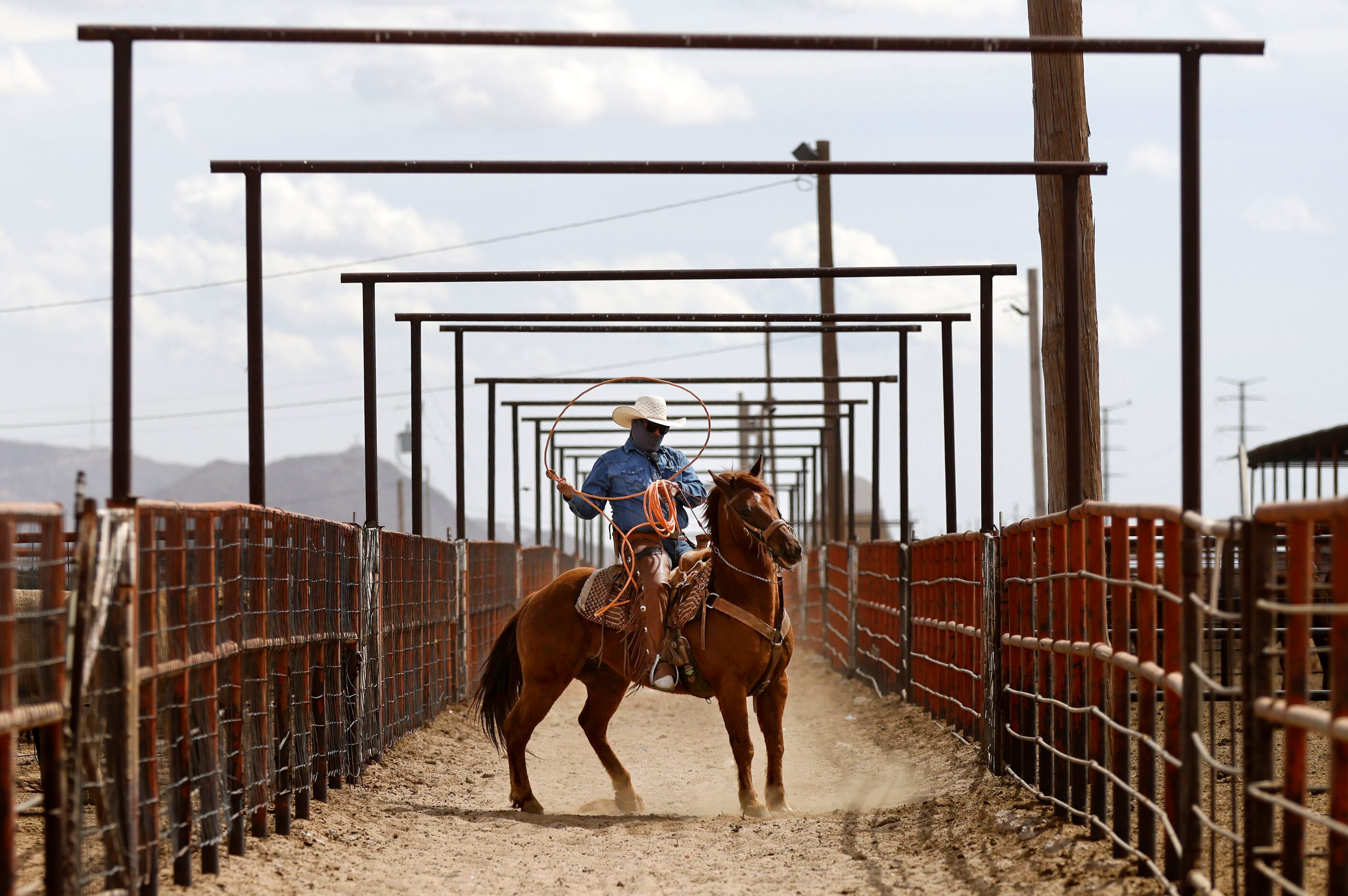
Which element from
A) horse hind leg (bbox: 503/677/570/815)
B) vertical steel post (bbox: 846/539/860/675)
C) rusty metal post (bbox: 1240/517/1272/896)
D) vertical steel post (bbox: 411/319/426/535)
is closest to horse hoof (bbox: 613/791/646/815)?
horse hind leg (bbox: 503/677/570/815)

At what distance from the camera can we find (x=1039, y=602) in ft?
26.3

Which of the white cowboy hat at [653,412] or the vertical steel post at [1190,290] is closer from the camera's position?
the vertical steel post at [1190,290]

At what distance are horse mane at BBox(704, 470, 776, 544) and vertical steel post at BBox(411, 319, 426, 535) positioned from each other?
428cm

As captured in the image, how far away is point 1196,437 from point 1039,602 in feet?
7.38

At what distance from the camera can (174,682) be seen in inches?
229

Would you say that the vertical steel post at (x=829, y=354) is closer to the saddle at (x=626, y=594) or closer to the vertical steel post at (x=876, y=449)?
the vertical steel post at (x=876, y=449)

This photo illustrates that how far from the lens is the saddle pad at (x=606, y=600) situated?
9039mm

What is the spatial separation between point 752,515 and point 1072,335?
1.96m

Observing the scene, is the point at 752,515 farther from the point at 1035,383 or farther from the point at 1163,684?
the point at 1035,383

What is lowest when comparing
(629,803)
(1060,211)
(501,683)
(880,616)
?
(629,803)

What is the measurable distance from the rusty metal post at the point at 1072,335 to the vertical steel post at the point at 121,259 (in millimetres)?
4599

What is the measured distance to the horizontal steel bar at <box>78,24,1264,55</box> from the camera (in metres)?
6.04

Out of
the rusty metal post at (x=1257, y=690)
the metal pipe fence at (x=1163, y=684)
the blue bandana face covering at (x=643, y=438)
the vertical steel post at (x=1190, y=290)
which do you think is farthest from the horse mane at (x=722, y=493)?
the rusty metal post at (x=1257, y=690)

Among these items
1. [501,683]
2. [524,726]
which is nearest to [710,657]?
[524,726]
